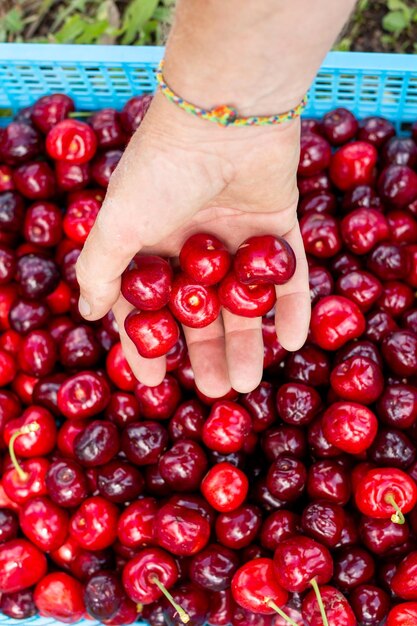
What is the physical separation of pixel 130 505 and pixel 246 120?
1.48 m

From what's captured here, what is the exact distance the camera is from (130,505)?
106 inches

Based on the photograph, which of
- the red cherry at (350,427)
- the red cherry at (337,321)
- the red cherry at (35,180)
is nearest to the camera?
the red cherry at (350,427)

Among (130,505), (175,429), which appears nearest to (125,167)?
(175,429)

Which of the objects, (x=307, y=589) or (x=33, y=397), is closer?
(x=307, y=589)

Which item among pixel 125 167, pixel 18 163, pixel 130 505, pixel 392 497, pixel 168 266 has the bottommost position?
pixel 130 505

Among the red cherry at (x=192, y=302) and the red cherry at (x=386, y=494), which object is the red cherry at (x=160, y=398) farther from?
the red cherry at (x=386, y=494)

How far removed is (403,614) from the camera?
7.63 feet

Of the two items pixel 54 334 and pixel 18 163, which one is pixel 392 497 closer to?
pixel 54 334

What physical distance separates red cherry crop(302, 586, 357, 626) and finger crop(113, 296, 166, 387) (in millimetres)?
923

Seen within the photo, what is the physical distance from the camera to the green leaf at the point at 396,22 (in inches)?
167

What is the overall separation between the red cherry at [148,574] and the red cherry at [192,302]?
2.76 feet

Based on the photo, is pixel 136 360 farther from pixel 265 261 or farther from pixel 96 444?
pixel 265 261

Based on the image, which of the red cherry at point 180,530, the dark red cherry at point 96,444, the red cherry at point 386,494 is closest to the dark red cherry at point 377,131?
the red cherry at point 386,494

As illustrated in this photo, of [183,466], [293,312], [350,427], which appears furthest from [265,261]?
[183,466]
